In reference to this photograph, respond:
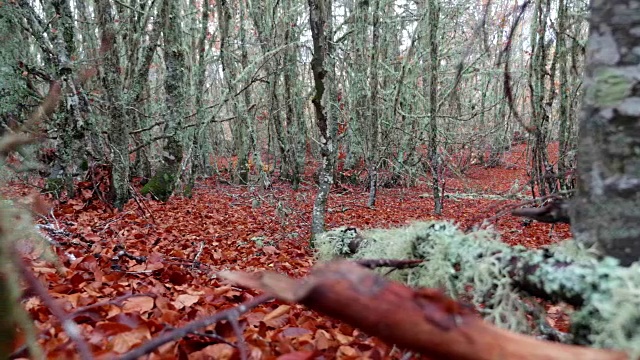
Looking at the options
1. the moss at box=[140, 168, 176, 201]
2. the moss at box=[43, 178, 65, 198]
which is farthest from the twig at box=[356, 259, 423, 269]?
the moss at box=[140, 168, 176, 201]

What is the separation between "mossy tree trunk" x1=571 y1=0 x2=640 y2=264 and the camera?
1.16m

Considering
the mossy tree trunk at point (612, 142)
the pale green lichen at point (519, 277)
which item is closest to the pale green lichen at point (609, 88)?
the mossy tree trunk at point (612, 142)

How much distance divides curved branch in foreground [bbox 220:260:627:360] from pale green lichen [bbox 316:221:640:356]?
17cm

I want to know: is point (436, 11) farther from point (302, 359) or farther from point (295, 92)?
point (302, 359)

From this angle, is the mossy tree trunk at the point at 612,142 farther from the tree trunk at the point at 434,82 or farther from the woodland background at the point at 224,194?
the tree trunk at the point at 434,82

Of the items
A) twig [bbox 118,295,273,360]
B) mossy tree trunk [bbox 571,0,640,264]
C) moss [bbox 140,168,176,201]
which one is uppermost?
mossy tree trunk [bbox 571,0,640,264]

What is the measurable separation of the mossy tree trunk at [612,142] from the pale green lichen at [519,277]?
0.10m

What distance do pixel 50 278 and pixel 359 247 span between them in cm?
143

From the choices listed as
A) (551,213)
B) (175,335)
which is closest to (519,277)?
(551,213)

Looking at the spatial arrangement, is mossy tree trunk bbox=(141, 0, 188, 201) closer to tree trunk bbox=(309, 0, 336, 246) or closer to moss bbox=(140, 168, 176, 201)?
moss bbox=(140, 168, 176, 201)

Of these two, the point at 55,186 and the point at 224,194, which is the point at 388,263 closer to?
the point at 55,186

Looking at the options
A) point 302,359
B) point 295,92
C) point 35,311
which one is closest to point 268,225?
point 35,311

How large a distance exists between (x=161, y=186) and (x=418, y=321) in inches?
284

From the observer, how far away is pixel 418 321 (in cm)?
78
